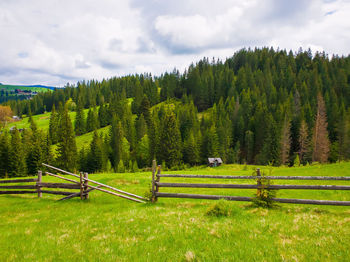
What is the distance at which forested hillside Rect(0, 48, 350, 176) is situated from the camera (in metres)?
64.6

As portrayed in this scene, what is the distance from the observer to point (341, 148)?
66.4m

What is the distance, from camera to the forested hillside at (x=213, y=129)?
64.6m

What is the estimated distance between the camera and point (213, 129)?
82.4 meters

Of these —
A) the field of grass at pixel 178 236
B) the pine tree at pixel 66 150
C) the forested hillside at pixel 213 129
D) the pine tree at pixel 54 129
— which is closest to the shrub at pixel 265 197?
the field of grass at pixel 178 236

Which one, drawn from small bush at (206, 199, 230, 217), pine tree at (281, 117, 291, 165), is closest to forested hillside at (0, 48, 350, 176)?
pine tree at (281, 117, 291, 165)

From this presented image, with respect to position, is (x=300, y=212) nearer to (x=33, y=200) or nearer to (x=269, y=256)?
(x=269, y=256)

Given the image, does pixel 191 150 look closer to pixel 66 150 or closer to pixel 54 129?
pixel 66 150

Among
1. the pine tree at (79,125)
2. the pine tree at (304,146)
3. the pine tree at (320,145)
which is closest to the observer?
the pine tree at (320,145)

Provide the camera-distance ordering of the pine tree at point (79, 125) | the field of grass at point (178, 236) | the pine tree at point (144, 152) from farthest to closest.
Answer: the pine tree at point (79, 125) → the pine tree at point (144, 152) → the field of grass at point (178, 236)

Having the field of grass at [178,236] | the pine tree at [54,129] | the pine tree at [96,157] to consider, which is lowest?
the pine tree at [96,157]

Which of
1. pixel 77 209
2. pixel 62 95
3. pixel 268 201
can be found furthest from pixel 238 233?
pixel 62 95

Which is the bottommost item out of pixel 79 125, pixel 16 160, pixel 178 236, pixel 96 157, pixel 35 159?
pixel 96 157

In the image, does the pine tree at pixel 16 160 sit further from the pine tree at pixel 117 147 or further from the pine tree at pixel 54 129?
the pine tree at pixel 54 129

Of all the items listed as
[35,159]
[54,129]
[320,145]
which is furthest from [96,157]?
[320,145]
